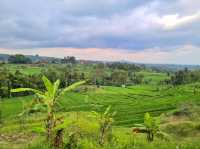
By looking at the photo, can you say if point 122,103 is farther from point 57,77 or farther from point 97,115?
point 97,115

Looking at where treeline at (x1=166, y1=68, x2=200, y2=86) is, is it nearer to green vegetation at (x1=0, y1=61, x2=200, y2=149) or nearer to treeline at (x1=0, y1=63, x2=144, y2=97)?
green vegetation at (x1=0, y1=61, x2=200, y2=149)

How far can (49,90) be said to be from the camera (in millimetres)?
8570

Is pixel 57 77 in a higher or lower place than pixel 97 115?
lower

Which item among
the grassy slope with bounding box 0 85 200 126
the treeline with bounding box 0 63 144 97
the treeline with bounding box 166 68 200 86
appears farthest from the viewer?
the treeline with bounding box 166 68 200 86

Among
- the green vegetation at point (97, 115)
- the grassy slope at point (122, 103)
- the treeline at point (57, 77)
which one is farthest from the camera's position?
the treeline at point (57, 77)

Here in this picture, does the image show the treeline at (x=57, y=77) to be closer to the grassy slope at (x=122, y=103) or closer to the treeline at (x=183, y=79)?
the grassy slope at (x=122, y=103)

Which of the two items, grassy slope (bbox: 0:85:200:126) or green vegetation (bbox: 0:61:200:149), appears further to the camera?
grassy slope (bbox: 0:85:200:126)

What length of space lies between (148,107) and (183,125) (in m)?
34.4

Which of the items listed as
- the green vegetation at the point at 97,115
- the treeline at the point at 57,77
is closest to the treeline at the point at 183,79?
the green vegetation at the point at 97,115

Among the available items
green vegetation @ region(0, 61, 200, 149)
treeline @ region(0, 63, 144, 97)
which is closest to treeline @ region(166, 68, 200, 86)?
green vegetation @ region(0, 61, 200, 149)

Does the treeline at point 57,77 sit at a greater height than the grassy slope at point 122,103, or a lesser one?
greater

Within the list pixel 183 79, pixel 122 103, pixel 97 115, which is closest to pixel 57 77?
pixel 122 103

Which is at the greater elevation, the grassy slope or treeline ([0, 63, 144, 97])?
treeline ([0, 63, 144, 97])

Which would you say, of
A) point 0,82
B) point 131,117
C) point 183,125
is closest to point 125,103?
point 131,117
